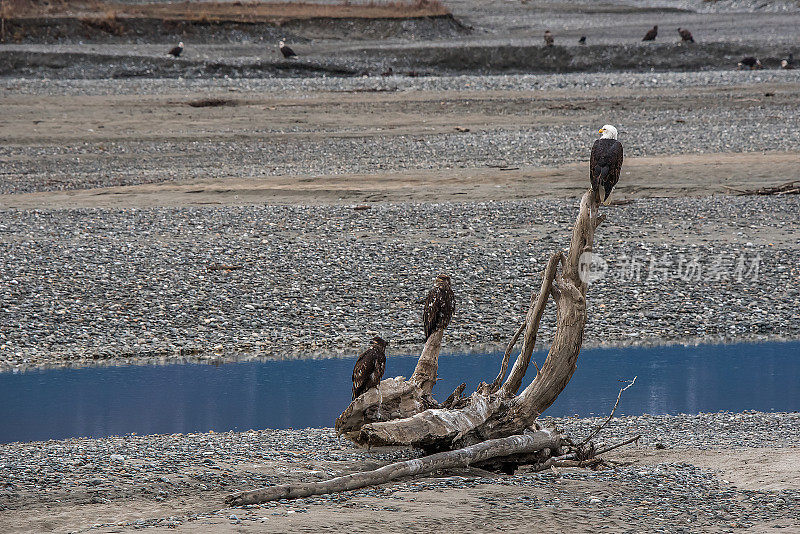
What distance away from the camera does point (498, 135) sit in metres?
20.9

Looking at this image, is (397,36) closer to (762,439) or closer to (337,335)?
(337,335)

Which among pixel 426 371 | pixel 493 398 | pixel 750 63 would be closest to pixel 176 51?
pixel 750 63

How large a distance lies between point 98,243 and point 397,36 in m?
26.7

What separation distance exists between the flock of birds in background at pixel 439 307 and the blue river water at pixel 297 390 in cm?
158

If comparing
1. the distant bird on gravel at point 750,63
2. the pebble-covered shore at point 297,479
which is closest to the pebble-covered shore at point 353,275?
the pebble-covered shore at point 297,479

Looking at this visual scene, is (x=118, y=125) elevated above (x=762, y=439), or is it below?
above

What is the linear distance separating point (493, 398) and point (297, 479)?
54.6 inches

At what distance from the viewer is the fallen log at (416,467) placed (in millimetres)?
5355

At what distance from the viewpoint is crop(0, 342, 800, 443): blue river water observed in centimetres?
855

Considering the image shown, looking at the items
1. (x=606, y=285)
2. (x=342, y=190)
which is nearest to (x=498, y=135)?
(x=342, y=190)

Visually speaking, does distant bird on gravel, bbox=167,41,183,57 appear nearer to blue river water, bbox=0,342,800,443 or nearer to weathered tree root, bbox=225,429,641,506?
blue river water, bbox=0,342,800,443

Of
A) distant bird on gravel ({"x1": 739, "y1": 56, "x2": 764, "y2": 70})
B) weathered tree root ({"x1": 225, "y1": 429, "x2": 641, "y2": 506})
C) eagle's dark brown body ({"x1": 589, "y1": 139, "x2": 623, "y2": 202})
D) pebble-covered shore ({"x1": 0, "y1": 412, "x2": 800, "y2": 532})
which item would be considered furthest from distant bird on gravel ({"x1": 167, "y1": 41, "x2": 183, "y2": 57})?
weathered tree root ({"x1": 225, "y1": 429, "x2": 641, "y2": 506})

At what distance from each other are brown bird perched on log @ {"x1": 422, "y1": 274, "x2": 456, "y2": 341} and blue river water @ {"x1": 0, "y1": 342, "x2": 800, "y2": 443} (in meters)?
1.72

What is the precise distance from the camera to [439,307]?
727 centimetres
